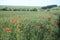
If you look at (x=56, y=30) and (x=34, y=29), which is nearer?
(x=34, y=29)

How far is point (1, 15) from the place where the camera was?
2.06 metres

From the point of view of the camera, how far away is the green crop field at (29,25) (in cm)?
203

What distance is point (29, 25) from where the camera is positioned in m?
2.24

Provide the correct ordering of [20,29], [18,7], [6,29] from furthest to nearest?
[18,7] → [20,29] → [6,29]

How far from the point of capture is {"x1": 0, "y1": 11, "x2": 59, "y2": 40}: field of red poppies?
203 cm

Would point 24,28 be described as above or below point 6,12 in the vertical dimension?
below

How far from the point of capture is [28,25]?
7.30 feet

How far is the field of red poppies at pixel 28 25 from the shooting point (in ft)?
6.66

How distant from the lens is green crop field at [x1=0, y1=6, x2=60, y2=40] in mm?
2033

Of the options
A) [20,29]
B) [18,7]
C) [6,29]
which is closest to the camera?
[6,29]

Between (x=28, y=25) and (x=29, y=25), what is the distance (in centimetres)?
2
